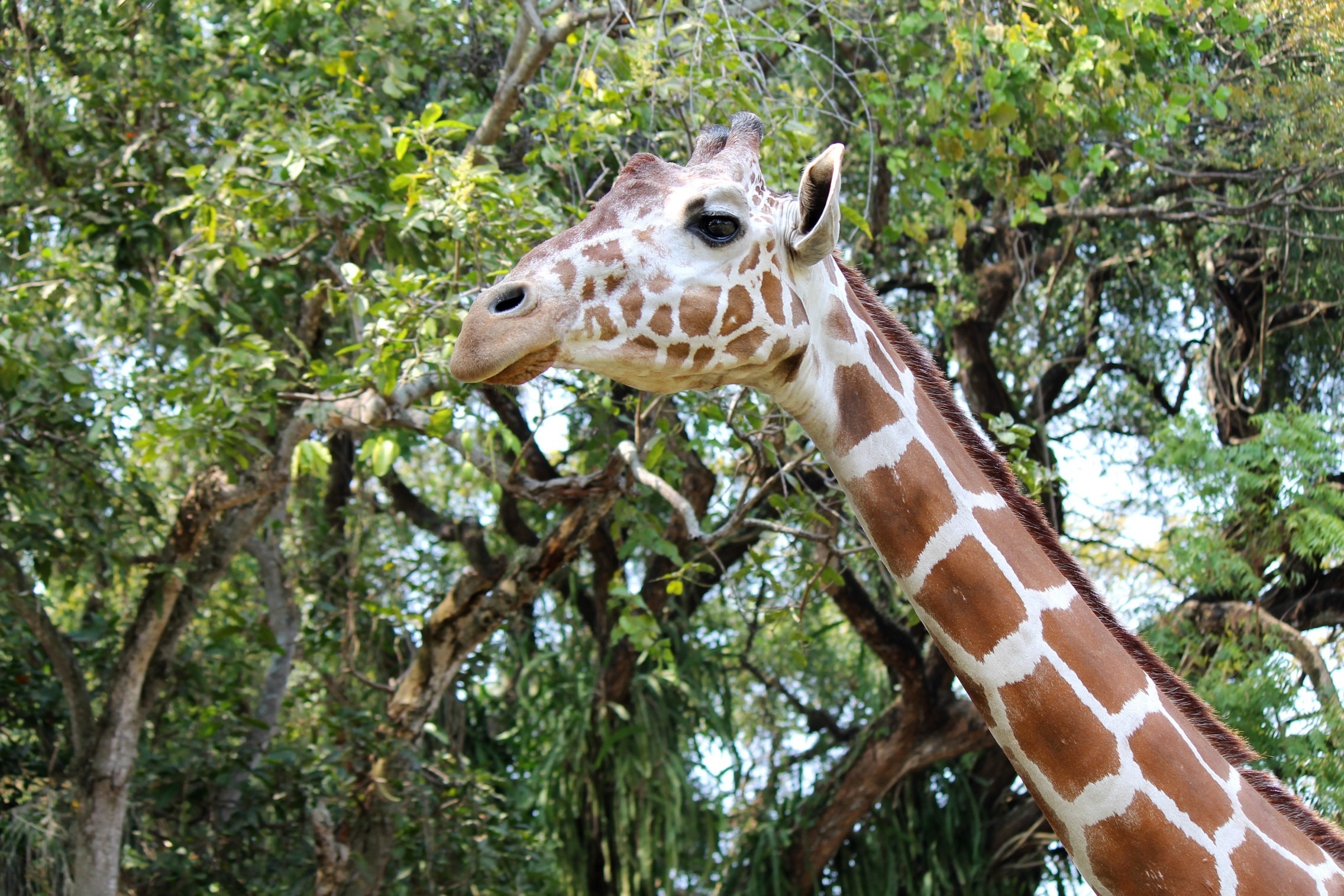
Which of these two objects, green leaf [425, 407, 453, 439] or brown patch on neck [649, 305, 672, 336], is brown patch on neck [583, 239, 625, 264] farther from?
green leaf [425, 407, 453, 439]

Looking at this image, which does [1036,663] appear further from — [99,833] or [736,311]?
[99,833]

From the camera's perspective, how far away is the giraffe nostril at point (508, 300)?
7.62 ft

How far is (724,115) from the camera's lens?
4840 millimetres

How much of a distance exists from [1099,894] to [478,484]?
249 inches

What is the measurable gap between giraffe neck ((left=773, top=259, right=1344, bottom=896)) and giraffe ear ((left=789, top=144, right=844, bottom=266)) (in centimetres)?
10

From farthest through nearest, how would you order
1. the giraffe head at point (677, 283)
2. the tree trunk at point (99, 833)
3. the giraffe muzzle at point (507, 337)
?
the tree trunk at point (99, 833)
the giraffe head at point (677, 283)
the giraffe muzzle at point (507, 337)

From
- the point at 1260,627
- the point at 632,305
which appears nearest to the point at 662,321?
the point at 632,305

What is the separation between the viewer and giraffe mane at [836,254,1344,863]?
9.02 ft

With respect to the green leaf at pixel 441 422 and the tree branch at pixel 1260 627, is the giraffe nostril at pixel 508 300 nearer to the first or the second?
the green leaf at pixel 441 422

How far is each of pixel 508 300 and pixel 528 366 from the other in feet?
0.41

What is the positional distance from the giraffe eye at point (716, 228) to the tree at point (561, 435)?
1797 millimetres

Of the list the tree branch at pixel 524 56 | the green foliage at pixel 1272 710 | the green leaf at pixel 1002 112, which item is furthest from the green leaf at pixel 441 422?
the green foliage at pixel 1272 710

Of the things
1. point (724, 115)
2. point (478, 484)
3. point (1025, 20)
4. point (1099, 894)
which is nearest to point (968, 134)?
point (1025, 20)

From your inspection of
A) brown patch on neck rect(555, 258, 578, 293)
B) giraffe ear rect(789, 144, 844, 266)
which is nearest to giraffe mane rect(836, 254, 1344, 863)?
giraffe ear rect(789, 144, 844, 266)
